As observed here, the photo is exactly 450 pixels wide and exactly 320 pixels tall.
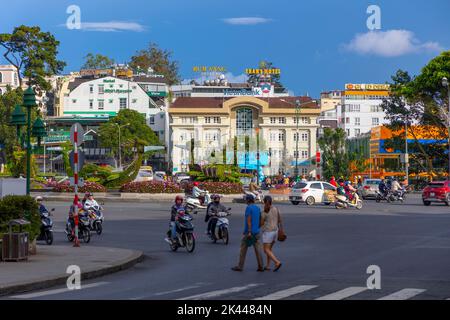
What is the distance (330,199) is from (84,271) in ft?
129

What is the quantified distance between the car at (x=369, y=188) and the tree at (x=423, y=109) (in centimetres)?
2169

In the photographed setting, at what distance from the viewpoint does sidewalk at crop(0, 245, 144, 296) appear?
16.6 meters

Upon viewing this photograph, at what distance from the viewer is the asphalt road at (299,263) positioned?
51.9 feet

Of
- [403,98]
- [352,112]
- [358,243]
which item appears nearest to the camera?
[358,243]

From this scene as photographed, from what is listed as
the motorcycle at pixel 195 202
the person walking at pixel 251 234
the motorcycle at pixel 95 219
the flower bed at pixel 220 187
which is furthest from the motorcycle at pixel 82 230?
the flower bed at pixel 220 187

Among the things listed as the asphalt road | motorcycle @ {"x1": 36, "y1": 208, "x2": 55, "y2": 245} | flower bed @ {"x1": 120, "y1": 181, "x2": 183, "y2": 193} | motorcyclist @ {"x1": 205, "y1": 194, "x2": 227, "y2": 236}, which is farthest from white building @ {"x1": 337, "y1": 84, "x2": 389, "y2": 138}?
motorcycle @ {"x1": 36, "y1": 208, "x2": 55, "y2": 245}

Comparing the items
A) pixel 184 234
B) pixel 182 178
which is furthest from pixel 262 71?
pixel 184 234

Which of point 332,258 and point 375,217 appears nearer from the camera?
point 332,258

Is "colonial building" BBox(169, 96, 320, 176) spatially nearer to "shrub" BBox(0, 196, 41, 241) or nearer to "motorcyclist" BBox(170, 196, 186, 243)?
"motorcyclist" BBox(170, 196, 186, 243)

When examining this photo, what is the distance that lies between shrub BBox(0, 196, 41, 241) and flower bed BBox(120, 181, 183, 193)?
36.4 metres

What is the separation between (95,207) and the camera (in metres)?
31.0

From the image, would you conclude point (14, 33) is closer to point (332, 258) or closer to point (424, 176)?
point (424, 176)
